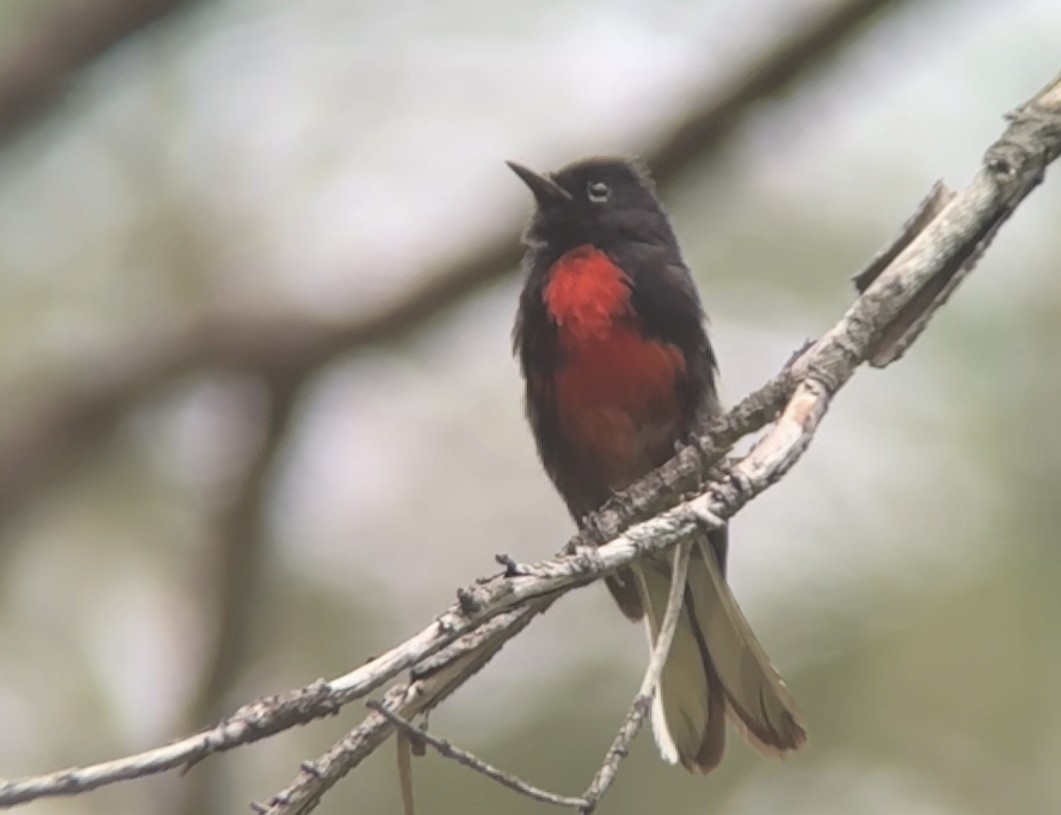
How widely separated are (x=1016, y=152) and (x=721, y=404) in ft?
4.21

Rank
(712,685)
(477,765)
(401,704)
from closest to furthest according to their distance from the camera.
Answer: (477,765) < (401,704) < (712,685)

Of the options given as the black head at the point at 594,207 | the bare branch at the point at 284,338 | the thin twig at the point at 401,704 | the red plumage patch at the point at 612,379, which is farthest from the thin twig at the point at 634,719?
the bare branch at the point at 284,338

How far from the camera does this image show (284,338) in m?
4.15

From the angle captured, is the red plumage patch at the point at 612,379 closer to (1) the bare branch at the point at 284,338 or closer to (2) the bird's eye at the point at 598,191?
(2) the bird's eye at the point at 598,191

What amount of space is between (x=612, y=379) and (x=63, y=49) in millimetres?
1868

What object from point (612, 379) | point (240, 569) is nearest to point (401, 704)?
point (612, 379)

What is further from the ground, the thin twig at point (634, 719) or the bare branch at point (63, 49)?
the bare branch at point (63, 49)

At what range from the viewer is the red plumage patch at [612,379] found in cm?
312

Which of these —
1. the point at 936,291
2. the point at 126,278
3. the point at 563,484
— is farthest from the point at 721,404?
the point at 126,278

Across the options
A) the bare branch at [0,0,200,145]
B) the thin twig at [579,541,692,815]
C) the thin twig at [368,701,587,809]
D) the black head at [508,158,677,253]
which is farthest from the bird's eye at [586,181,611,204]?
the thin twig at [368,701,587,809]

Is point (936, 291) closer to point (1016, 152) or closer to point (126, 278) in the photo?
point (1016, 152)

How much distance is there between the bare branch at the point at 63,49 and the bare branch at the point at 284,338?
758 millimetres

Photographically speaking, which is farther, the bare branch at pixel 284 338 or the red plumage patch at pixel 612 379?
the bare branch at pixel 284 338

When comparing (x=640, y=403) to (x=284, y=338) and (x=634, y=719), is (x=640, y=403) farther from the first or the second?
(x=634, y=719)
